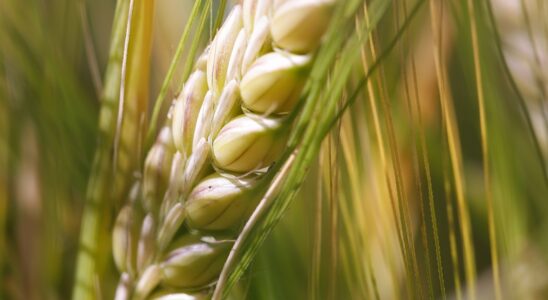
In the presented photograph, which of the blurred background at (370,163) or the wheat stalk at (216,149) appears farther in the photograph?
the blurred background at (370,163)

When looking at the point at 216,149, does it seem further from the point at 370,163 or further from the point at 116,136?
the point at 370,163

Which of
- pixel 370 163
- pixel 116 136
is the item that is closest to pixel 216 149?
pixel 116 136

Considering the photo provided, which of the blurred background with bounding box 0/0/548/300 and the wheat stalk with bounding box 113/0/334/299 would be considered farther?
the blurred background with bounding box 0/0/548/300

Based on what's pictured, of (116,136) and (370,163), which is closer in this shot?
(116,136)
